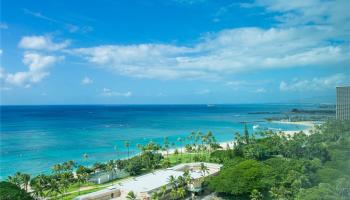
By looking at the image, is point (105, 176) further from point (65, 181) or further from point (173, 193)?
point (173, 193)

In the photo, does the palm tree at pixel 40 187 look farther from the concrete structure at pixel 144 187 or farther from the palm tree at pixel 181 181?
the palm tree at pixel 181 181

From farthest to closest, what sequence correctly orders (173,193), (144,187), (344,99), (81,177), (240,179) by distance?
(81,177)
(240,179)
(144,187)
(173,193)
(344,99)

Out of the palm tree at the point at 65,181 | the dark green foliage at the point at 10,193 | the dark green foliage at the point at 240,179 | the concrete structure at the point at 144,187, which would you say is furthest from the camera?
the palm tree at the point at 65,181

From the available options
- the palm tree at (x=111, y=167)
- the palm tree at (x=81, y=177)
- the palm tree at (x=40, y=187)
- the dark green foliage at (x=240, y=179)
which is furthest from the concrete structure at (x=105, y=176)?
the dark green foliage at (x=240, y=179)

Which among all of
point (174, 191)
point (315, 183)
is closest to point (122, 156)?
point (174, 191)

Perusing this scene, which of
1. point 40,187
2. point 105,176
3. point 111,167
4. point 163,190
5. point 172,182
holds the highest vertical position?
point 172,182

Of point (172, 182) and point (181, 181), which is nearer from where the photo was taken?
point (172, 182)

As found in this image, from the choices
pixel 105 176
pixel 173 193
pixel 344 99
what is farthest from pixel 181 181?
pixel 344 99

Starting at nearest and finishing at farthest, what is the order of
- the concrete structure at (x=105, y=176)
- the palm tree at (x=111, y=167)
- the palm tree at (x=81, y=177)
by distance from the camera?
the palm tree at (x=81, y=177), the concrete structure at (x=105, y=176), the palm tree at (x=111, y=167)

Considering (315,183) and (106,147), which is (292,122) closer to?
(106,147)

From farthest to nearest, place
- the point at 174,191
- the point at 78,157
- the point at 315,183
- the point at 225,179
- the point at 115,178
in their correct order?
the point at 78,157
the point at 115,178
the point at 225,179
the point at 174,191
the point at 315,183

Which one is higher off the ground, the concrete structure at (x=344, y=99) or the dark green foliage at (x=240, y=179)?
the concrete structure at (x=344, y=99)
